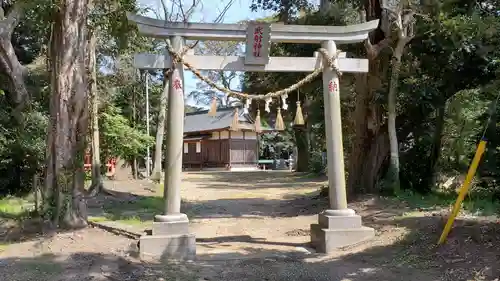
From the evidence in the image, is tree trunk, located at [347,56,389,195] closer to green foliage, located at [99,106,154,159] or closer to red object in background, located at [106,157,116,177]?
green foliage, located at [99,106,154,159]

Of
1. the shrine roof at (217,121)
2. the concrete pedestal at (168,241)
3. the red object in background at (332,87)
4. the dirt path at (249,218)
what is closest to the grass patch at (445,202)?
the dirt path at (249,218)

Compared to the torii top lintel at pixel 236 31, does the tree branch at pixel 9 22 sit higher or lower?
higher

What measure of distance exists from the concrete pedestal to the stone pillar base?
2.32 m

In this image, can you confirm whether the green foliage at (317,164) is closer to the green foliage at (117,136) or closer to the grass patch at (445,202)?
the green foliage at (117,136)

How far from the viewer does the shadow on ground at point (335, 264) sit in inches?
253

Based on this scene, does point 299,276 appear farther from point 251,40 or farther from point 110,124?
point 110,124

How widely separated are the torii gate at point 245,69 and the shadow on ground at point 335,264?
16.7 inches

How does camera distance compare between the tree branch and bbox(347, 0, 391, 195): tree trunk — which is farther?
the tree branch

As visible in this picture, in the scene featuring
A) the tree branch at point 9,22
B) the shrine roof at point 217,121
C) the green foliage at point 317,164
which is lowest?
the green foliage at point 317,164

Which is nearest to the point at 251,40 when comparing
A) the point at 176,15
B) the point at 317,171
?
the point at 176,15

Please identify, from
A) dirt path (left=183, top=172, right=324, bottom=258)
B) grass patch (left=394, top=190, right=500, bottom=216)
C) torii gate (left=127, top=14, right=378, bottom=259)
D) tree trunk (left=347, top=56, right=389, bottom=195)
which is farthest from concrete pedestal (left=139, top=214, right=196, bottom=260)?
tree trunk (left=347, top=56, right=389, bottom=195)

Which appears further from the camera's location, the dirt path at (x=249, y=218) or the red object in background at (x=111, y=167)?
the red object in background at (x=111, y=167)

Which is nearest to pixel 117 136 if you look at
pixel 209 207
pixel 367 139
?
pixel 209 207

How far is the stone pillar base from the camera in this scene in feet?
28.2
